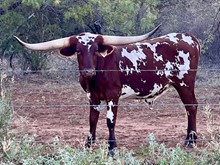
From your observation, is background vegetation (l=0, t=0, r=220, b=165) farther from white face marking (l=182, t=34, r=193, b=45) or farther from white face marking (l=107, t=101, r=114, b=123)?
white face marking (l=107, t=101, r=114, b=123)

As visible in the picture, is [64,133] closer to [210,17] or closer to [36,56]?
[36,56]

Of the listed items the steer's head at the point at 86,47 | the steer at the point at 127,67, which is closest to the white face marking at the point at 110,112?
the steer at the point at 127,67

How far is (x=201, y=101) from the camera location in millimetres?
12836

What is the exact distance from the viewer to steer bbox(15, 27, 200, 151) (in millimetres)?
7648

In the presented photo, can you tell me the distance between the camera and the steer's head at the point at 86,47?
7441mm

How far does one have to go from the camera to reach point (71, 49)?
25.4 feet

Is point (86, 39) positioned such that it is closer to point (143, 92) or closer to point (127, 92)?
point (127, 92)

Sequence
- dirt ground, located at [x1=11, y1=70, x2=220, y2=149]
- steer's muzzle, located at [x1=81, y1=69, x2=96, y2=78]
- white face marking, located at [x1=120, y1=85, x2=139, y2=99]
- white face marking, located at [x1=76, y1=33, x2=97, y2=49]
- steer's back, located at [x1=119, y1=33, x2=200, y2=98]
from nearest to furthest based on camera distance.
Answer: steer's muzzle, located at [x1=81, y1=69, x2=96, y2=78] < white face marking, located at [x1=76, y1=33, x2=97, y2=49] < white face marking, located at [x1=120, y1=85, x2=139, y2=99] < steer's back, located at [x1=119, y1=33, x2=200, y2=98] < dirt ground, located at [x1=11, y1=70, x2=220, y2=149]

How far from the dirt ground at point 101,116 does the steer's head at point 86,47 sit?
681mm

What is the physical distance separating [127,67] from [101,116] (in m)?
3.18

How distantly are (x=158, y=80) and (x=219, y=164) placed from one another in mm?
2631

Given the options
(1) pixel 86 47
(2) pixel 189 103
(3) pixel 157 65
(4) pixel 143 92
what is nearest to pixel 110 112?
(4) pixel 143 92

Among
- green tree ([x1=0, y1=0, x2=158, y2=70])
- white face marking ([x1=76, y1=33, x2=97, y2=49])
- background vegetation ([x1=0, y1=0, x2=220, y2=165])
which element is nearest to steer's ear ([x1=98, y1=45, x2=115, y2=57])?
white face marking ([x1=76, y1=33, x2=97, y2=49])

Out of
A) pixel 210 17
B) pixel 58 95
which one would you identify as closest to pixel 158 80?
pixel 58 95
